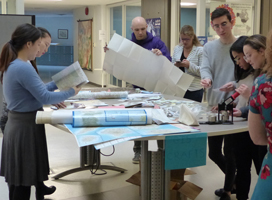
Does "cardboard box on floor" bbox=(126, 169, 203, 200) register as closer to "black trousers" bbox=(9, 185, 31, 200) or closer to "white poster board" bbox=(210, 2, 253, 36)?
"black trousers" bbox=(9, 185, 31, 200)

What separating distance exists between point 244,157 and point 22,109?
5.33ft

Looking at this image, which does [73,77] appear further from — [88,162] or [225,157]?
[88,162]

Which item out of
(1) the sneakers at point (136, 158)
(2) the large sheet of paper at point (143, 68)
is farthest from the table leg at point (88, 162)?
(2) the large sheet of paper at point (143, 68)

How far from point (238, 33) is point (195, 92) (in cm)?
418

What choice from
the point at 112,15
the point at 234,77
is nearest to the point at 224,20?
the point at 234,77

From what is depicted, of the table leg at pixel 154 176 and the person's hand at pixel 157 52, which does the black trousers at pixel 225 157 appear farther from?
the person's hand at pixel 157 52

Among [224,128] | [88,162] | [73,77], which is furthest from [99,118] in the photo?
[88,162]

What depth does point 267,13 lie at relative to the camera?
723 cm

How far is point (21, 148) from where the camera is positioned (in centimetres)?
244

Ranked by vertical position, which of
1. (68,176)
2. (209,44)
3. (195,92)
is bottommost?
(68,176)

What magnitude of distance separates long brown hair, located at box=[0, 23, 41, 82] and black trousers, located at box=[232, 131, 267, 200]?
1.58m

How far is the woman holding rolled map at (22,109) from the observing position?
7.66 feet

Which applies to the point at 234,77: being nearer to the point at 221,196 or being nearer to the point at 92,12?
the point at 221,196

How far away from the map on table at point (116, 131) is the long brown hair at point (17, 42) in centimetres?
60
